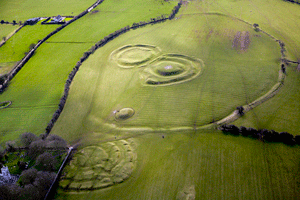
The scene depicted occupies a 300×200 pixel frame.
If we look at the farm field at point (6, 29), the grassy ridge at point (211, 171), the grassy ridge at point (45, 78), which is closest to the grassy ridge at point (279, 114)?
the grassy ridge at point (211, 171)

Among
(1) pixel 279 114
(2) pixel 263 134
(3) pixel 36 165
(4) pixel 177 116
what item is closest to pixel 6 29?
(3) pixel 36 165

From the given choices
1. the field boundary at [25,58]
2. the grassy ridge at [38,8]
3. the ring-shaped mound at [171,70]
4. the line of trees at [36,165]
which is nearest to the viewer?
the line of trees at [36,165]

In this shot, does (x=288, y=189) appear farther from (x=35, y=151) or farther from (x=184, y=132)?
(x=35, y=151)

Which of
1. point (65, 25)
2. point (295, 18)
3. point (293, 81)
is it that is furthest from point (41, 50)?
point (295, 18)

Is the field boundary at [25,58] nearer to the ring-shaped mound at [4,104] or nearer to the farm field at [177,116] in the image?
the ring-shaped mound at [4,104]

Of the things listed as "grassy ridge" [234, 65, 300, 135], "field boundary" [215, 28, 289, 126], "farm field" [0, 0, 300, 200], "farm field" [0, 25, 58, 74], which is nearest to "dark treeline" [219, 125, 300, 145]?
"farm field" [0, 0, 300, 200]

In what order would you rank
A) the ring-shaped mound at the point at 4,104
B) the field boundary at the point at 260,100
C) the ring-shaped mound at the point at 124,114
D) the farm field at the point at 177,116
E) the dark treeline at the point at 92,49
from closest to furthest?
1. the farm field at the point at 177,116
2. the field boundary at the point at 260,100
3. the ring-shaped mound at the point at 124,114
4. the dark treeline at the point at 92,49
5. the ring-shaped mound at the point at 4,104
